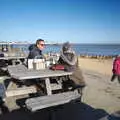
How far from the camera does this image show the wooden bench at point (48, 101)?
11.3 feet

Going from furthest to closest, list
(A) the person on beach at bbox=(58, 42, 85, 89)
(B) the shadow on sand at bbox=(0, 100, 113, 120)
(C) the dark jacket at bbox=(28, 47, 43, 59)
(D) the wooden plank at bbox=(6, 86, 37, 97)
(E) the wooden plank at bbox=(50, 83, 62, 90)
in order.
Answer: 1. (C) the dark jacket at bbox=(28, 47, 43, 59)
2. (E) the wooden plank at bbox=(50, 83, 62, 90)
3. (A) the person on beach at bbox=(58, 42, 85, 89)
4. (B) the shadow on sand at bbox=(0, 100, 113, 120)
5. (D) the wooden plank at bbox=(6, 86, 37, 97)

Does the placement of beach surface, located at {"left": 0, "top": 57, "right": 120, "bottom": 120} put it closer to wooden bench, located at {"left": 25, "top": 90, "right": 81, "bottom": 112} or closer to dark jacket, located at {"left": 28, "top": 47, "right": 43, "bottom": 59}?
wooden bench, located at {"left": 25, "top": 90, "right": 81, "bottom": 112}

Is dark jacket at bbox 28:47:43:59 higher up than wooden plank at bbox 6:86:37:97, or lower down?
higher up

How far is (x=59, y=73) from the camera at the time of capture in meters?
4.35

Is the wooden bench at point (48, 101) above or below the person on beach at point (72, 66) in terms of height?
below

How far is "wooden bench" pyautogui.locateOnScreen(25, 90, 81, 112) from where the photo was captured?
3457 millimetres

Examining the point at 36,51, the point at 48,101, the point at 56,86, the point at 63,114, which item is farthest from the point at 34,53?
the point at 48,101

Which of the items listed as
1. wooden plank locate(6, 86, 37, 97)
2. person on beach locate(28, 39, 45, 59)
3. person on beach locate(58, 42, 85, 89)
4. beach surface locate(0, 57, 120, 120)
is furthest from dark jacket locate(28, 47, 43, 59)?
beach surface locate(0, 57, 120, 120)

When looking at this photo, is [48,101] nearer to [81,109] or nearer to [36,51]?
[81,109]

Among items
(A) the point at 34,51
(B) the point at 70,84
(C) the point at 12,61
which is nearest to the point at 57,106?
(B) the point at 70,84

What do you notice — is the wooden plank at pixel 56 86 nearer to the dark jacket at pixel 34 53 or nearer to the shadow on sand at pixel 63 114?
the shadow on sand at pixel 63 114

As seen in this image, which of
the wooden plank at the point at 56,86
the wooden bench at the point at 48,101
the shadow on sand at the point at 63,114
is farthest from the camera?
the wooden plank at the point at 56,86

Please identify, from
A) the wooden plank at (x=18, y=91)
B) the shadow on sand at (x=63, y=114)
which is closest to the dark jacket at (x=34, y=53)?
the wooden plank at (x=18, y=91)

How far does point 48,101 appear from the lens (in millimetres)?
3730
